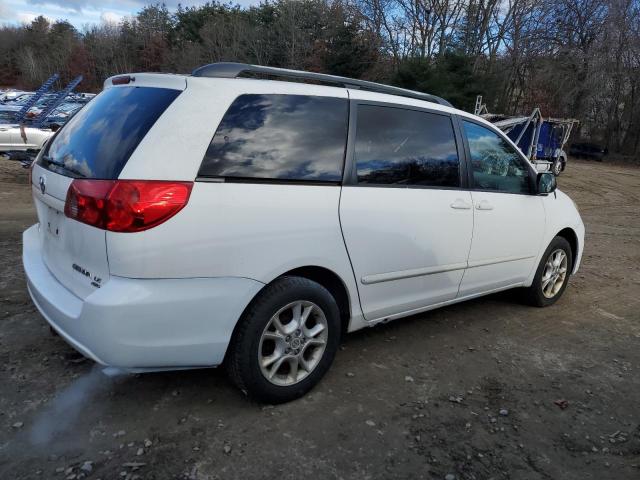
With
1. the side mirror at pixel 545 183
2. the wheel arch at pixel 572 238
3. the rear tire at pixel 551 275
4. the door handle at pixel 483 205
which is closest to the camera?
the door handle at pixel 483 205

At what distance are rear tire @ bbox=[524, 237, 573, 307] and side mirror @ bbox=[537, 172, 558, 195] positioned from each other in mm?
568

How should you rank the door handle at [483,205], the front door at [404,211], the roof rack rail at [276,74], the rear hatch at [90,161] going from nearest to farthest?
1. the rear hatch at [90,161]
2. the roof rack rail at [276,74]
3. the front door at [404,211]
4. the door handle at [483,205]

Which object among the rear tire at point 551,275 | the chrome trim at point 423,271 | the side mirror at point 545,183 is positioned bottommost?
the rear tire at point 551,275

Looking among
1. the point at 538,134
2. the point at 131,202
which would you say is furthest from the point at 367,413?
the point at 538,134

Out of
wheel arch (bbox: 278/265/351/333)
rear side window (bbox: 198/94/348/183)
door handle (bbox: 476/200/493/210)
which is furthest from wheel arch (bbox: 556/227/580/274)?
rear side window (bbox: 198/94/348/183)

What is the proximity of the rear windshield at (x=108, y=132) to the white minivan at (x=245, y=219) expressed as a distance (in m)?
0.01

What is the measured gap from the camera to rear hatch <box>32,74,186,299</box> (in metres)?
2.45

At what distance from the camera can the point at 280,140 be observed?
9.16 feet

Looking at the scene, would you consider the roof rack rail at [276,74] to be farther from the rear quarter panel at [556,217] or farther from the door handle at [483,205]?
the rear quarter panel at [556,217]

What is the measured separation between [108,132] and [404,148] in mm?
1832

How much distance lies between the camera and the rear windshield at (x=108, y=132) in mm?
2476

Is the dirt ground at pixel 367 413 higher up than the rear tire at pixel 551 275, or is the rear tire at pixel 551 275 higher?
the rear tire at pixel 551 275

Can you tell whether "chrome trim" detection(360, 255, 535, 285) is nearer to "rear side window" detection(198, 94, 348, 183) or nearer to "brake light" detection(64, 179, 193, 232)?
"rear side window" detection(198, 94, 348, 183)

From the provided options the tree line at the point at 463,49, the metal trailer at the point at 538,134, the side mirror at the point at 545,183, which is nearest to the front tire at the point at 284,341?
the side mirror at the point at 545,183
